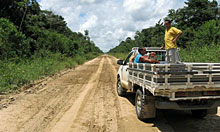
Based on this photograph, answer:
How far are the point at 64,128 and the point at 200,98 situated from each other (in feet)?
10.3

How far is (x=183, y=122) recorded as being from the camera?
5.08m

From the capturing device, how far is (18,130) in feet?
15.0

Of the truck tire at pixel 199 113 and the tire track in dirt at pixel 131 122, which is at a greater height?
the truck tire at pixel 199 113

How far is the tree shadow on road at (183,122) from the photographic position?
4594 mm

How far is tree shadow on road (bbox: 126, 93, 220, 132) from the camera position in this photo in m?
4.59

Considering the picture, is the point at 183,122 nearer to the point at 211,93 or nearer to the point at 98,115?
the point at 211,93

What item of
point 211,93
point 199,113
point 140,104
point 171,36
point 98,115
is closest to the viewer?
point 211,93

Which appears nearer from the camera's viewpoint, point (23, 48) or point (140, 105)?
point (140, 105)

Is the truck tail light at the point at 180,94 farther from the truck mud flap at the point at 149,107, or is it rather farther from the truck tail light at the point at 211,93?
the truck mud flap at the point at 149,107

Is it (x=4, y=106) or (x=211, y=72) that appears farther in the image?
(x=4, y=106)

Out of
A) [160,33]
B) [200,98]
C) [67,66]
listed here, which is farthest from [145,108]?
[160,33]

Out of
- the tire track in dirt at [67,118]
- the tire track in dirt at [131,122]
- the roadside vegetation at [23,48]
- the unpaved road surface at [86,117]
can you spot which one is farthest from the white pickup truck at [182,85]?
the roadside vegetation at [23,48]

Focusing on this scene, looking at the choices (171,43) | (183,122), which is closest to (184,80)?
(183,122)

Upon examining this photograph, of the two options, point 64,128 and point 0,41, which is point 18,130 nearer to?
point 64,128
